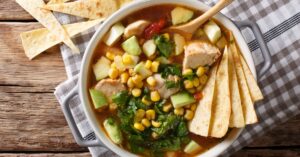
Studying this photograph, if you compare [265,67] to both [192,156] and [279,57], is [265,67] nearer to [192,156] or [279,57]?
[279,57]

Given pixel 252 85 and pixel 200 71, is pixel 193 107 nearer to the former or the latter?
pixel 200 71

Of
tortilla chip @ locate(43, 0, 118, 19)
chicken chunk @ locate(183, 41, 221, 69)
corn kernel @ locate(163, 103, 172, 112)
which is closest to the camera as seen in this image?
chicken chunk @ locate(183, 41, 221, 69)

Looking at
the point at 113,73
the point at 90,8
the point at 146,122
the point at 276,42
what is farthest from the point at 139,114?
the point at 276,42

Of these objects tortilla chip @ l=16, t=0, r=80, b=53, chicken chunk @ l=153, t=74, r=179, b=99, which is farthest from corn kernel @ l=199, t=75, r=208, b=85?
tortilla chip @ l=16, t=0, r=80, b=53

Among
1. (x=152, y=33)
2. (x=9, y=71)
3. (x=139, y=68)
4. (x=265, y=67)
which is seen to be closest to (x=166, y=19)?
(x=152, y=33)

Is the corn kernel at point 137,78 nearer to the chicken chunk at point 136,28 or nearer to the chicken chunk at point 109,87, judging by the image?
the chicken chunk at point 109,87

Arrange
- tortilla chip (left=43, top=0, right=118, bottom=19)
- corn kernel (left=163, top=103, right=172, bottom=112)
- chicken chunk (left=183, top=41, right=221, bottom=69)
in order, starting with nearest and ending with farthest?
chicken chunk (left=183, top=41, right=221, bottom=69) → corn kernel (left=163, top=103, right=172, bottom=112) → tortilla chip (left=43, top=0, right=118, bottom=19)

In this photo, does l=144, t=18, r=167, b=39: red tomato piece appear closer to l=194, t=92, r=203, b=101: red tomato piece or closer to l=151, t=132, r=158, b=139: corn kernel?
l=194, t=92, r=203, b=101: red tomato piece
